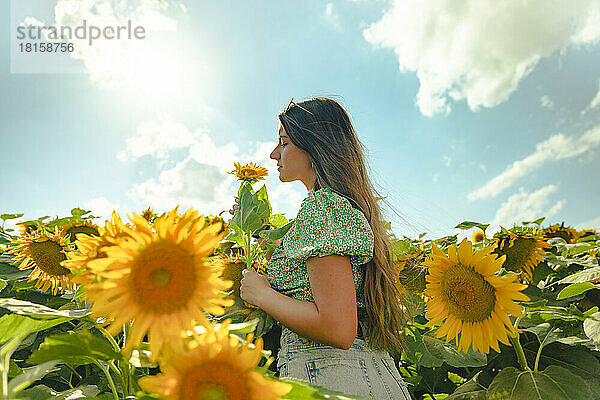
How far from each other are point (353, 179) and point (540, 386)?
0.95 meters

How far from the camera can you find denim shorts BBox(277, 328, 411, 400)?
4.51 ft

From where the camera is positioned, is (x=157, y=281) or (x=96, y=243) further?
(x=96, y=243)

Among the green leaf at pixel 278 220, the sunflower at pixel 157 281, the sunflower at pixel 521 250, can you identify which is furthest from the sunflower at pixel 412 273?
the sunflower at pixel 157 281

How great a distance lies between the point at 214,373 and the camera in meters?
0.49

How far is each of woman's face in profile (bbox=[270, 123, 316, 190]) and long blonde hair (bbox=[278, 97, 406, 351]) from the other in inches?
1.1

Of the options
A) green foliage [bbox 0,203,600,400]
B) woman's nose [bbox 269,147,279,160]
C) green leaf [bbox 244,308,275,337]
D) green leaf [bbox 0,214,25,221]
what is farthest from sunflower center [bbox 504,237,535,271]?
green leaf [bbox 0,214,25,221]

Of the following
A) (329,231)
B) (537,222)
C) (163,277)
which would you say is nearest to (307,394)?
(163,277)

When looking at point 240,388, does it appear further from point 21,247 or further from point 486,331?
point 21,247

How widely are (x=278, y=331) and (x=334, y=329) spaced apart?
0.53 m

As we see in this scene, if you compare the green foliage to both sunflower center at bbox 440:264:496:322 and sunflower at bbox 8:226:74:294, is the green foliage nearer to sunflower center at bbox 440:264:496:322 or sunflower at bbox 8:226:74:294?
sunflower at bbox 8:226:74:294

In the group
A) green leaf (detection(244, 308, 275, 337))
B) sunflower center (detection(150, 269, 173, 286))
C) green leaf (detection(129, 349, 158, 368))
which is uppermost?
sunflower center (detection(150, 269, 173, 286))

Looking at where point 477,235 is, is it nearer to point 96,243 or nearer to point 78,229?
point 78,229

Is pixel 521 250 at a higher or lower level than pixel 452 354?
higher

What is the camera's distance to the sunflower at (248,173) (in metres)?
2.25
